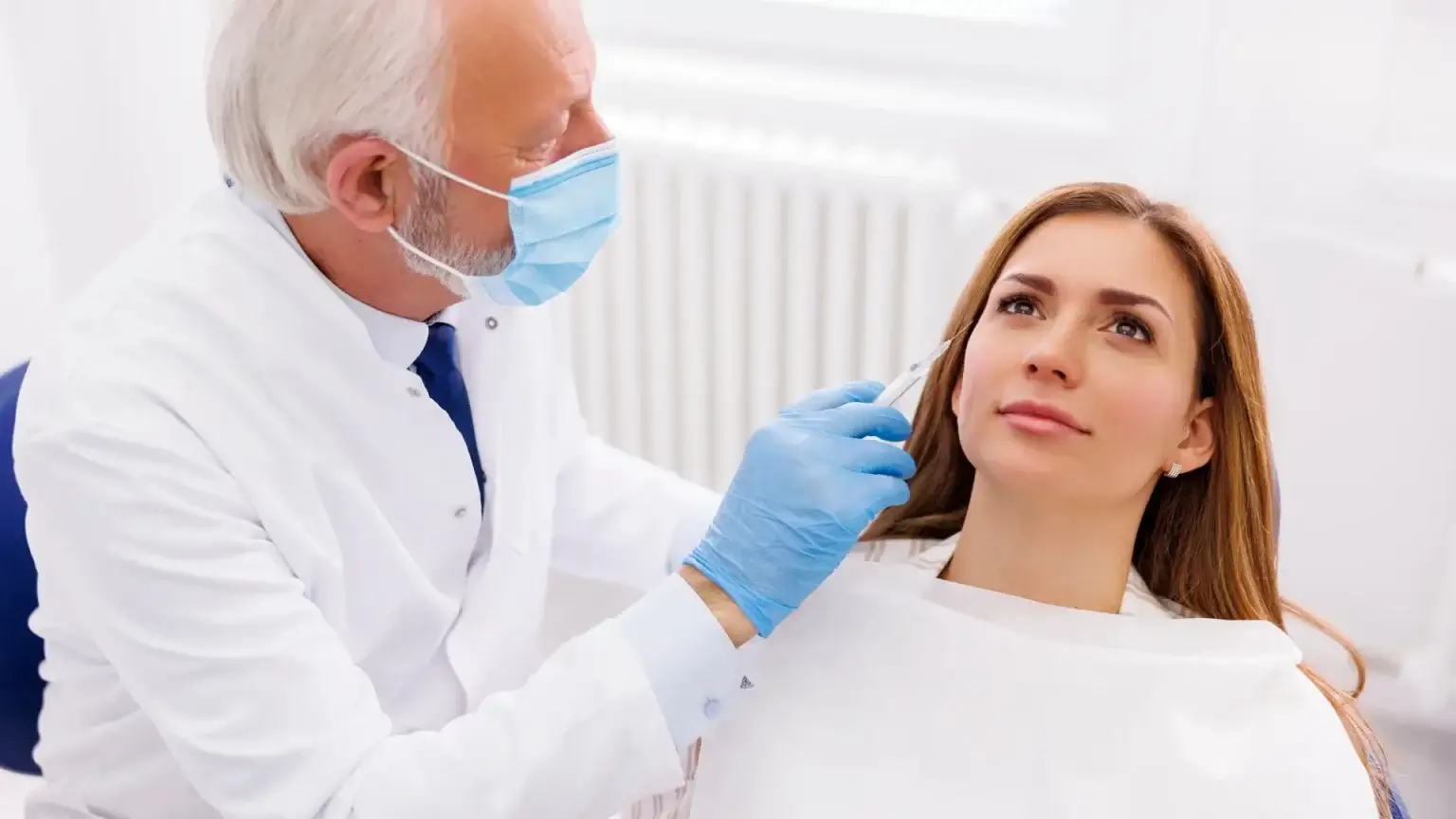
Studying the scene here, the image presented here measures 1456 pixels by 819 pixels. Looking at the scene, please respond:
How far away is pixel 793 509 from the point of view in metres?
1.26

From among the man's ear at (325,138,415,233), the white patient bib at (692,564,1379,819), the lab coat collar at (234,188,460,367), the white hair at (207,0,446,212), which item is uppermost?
the white hair at (207,0,446,212)

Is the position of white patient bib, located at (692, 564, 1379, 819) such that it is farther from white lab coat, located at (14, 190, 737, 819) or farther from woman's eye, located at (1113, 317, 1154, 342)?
woman's eye, located at (1113, 317, 1154, 342)

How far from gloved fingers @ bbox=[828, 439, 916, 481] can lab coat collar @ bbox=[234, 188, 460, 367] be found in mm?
440

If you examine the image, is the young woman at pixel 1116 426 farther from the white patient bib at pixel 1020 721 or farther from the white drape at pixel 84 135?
the white drape at pixel 84 135

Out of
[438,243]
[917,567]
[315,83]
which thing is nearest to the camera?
[315,83]

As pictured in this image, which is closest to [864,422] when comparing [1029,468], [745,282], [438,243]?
[1029,468]

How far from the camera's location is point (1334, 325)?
1.86m

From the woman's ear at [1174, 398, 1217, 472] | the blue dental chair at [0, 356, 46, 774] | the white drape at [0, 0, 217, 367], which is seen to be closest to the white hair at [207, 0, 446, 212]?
the blue dental chair at [0, 356, 46, 774]

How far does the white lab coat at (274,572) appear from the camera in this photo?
119 centimetres

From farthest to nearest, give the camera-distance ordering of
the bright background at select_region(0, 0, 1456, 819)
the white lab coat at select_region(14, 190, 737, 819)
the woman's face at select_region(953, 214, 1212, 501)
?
the bright background at select_region(0, 0, 1456, 819) → the woman's face at select_region(953, 214, 1212, 501) → the white lab coat at select_region(14, 190, 737, 819)

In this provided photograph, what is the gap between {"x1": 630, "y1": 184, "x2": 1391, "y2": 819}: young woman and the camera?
1.29m

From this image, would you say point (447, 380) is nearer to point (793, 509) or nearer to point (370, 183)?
point (370, 183)

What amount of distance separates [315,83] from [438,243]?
0.61 ft

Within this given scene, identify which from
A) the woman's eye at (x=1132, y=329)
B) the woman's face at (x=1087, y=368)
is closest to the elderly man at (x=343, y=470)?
the woman's face at (x=1087, y=368)
